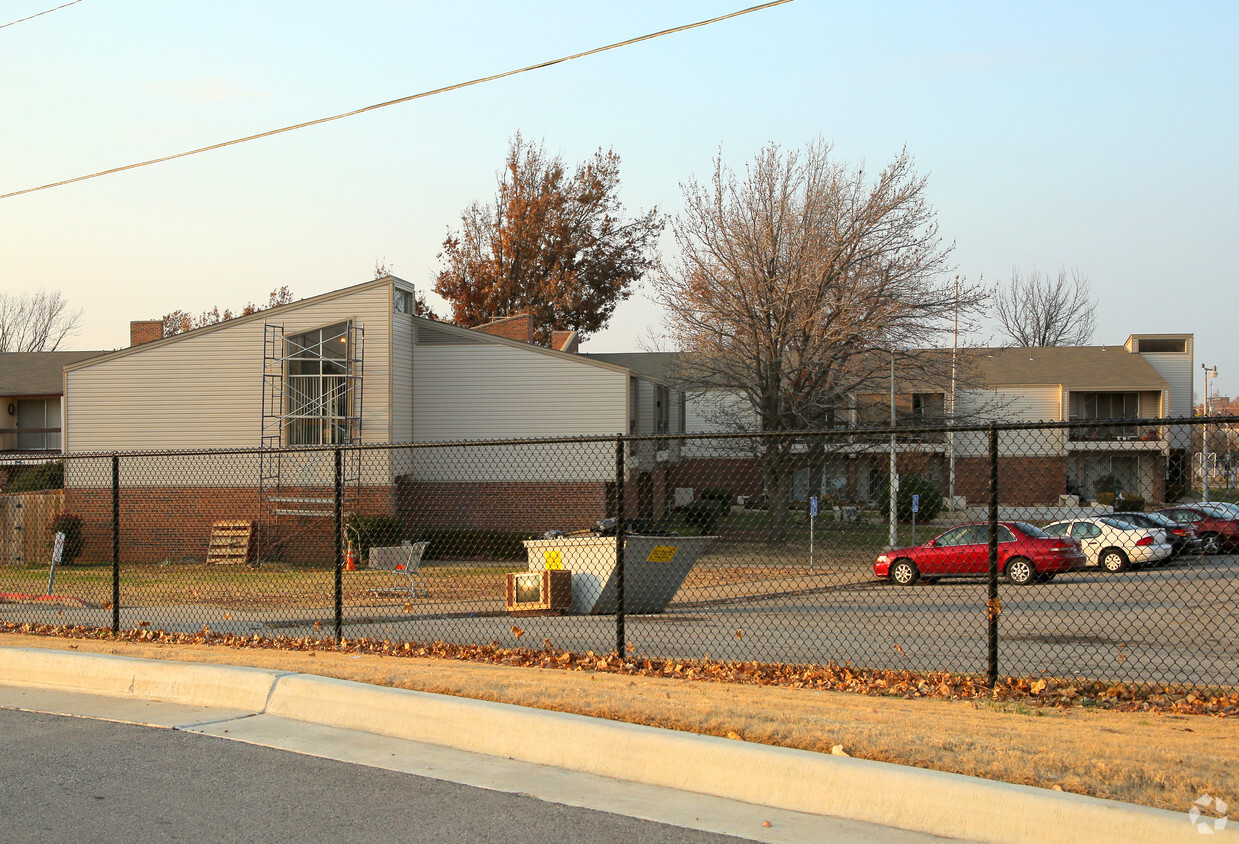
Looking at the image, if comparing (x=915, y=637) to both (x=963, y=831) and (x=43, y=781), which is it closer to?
(x=963, y=831)

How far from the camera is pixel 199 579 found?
22.6 m

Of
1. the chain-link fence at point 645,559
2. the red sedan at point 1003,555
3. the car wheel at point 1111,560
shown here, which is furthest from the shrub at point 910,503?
the car wheel at point 1111,560

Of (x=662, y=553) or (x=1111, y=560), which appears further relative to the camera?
(x=1111, y=560)

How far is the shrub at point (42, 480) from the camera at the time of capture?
112 feet

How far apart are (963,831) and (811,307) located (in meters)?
25.5

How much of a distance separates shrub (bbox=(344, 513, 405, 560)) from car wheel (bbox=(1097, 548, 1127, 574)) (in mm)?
17352

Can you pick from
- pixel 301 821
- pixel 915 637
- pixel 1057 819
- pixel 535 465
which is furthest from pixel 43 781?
pixel 535 465

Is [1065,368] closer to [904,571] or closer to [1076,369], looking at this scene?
[1076,369]

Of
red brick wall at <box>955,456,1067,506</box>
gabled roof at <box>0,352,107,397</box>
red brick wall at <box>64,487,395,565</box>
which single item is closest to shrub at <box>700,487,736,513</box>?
red brick wall at <box>64,487,395,565</box>

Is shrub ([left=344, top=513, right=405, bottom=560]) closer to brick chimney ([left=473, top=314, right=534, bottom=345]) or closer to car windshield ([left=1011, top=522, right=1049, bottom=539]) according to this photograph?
brick chimney ([left=473, top=314, right=534, bottom=345])

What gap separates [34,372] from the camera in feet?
140

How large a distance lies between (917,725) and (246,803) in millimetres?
4082

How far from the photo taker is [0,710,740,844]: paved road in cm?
504

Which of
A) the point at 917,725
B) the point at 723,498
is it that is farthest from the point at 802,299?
the point at 917,725
